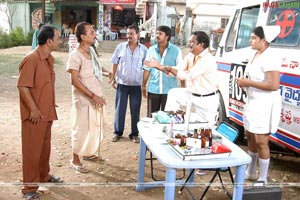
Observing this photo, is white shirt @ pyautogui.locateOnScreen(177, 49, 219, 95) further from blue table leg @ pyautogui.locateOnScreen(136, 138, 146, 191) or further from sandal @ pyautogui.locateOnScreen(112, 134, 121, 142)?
sandal @ pyautogui.locateOnScreen(112, 134, 121, 142)

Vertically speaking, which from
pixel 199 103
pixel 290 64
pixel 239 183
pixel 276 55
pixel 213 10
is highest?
pixel 213 10

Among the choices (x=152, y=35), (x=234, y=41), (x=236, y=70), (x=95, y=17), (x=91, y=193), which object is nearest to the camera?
(x=91, y=193)

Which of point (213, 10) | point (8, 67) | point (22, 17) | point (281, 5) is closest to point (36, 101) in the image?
point (281, 5)

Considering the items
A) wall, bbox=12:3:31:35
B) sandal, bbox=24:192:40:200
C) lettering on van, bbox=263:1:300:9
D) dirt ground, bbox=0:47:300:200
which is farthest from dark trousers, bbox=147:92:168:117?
wall, bbox=12:3:31:35

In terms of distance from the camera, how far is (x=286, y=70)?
4133 mm

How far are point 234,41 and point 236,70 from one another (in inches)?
35.5

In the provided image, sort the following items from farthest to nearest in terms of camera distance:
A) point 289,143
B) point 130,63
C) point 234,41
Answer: point 234,41 < point 130,63 < point 289,143

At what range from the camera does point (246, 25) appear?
562 centimetres

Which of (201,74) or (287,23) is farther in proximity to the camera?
(287,23)

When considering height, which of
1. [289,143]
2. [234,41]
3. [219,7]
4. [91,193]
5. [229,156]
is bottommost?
[91,193]

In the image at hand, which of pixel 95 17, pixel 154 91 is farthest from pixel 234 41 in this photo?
pixel 95 17

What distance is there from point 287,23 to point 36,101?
306 centimetres

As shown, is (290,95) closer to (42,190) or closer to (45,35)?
(45,35)

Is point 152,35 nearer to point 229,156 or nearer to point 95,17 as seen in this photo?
point 95,17
